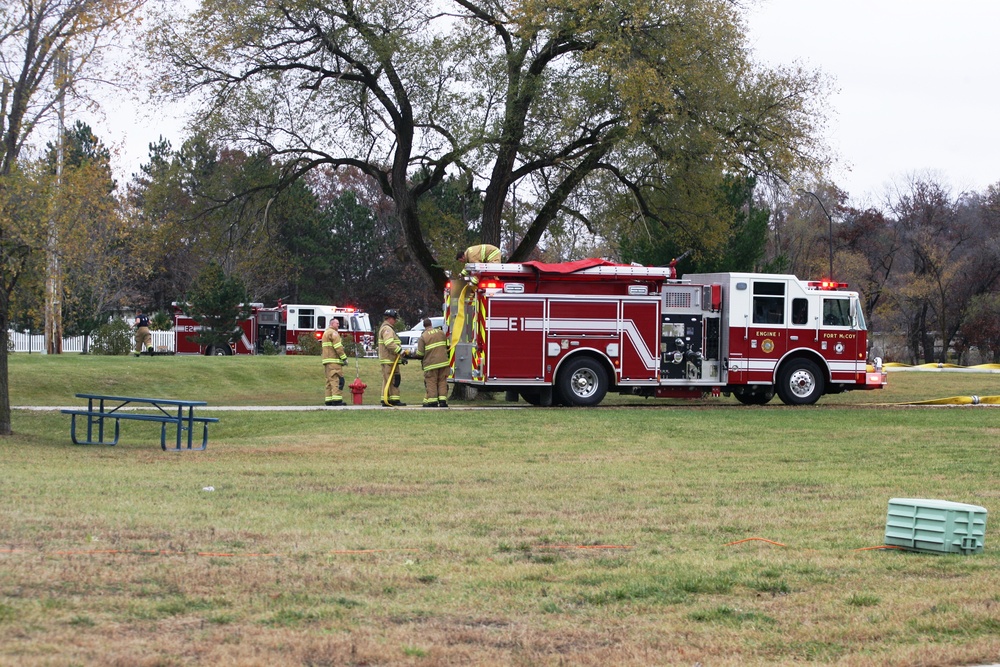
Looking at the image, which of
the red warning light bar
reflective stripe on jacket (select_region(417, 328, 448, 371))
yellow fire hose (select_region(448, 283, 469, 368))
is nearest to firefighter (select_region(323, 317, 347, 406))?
reflective stripe on jacket (select_region(417, 328, 448, 371))

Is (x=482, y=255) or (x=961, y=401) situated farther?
(x=961, y=401)

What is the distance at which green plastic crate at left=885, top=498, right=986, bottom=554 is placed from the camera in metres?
8.09

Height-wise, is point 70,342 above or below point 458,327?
below

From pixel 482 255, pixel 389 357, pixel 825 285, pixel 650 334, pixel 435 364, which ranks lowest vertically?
pixel 435 364

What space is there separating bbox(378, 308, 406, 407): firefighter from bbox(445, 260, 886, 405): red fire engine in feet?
4.10

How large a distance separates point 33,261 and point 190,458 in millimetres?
4257

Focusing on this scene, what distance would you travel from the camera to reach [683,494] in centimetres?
1147

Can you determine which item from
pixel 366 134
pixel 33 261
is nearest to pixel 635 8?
pixel 366 134

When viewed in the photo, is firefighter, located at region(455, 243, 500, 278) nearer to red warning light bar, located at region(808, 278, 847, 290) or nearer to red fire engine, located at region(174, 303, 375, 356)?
red warning light bar, located at region(808, 278, 847, 290)

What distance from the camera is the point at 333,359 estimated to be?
2414 centimetres

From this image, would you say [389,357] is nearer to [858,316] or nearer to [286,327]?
[858,316]

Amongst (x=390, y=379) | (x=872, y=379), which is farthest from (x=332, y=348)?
(x=872, y=379)

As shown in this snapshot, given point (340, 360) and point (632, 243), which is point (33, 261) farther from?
point (632, 243)

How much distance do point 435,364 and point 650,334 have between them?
4364 millimetres
